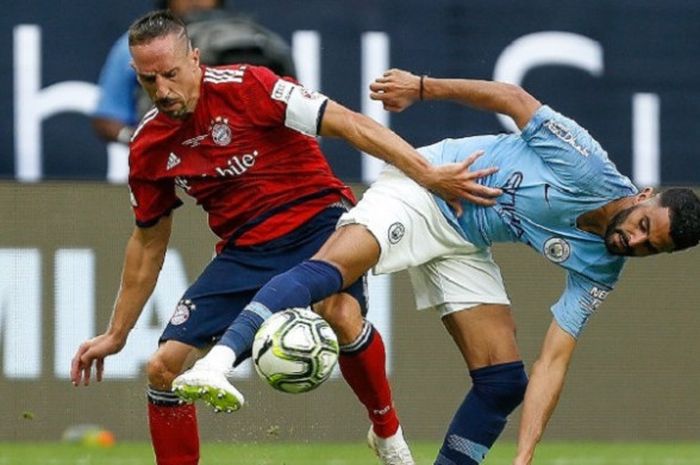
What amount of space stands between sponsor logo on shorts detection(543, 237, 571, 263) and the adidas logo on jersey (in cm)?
144

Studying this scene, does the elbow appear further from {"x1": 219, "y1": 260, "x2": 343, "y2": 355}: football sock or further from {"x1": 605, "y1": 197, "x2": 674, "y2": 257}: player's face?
{"x1": 219, "y1": 260, "x2": 343, "y2": 355}: football sock

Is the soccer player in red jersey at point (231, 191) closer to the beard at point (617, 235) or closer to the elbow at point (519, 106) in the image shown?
the elbow at point (519, 106)

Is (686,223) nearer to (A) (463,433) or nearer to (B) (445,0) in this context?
(A) (463,433)

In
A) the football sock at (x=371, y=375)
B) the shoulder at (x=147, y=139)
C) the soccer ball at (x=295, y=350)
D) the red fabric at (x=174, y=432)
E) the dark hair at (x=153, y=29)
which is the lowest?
the red fabric at (x=174, y=432)

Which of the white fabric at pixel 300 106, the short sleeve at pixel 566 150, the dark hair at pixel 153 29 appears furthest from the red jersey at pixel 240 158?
the short sleeve at pixel 566 150

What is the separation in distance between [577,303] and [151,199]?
1694 mm

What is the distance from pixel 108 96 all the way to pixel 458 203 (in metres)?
3.77

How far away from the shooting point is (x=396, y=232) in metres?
7.69

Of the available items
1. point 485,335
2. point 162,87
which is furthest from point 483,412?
point 162,87

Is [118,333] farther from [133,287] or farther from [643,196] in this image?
[643,196]

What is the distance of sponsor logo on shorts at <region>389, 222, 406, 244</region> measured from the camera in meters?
7.67

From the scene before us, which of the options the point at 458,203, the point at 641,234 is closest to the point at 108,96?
the point at 458,203

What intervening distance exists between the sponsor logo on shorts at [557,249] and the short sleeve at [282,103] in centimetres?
100

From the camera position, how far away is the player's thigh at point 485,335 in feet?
25.9
